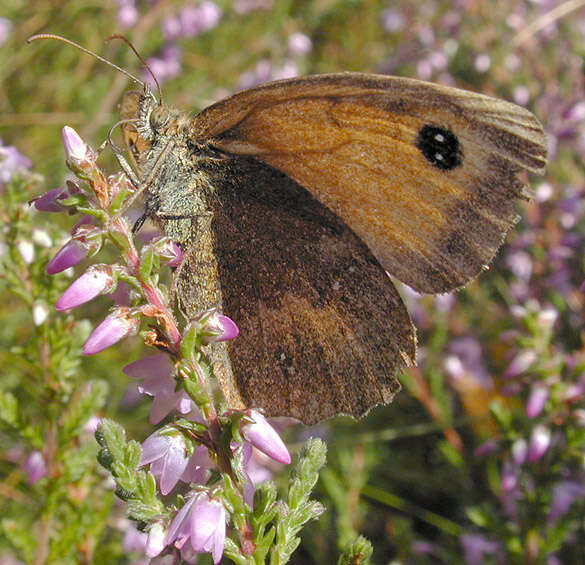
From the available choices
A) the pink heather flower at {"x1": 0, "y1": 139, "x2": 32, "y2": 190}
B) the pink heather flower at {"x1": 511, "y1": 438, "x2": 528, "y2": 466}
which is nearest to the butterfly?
the pink heather flower at {"x1": 0, "y1": 139, "x2": 32, "y2": 190}

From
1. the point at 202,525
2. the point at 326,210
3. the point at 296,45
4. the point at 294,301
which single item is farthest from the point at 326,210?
the point at 296,45

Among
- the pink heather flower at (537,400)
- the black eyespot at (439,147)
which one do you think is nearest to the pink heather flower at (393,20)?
the pink heather flower at (537,400)

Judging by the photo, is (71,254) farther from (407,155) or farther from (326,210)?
(407,155)

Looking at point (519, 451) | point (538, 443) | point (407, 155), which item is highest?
point (407, 155)

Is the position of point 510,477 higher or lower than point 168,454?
lower

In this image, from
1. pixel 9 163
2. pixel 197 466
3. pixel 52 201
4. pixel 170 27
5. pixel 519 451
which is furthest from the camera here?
pixel 170 27

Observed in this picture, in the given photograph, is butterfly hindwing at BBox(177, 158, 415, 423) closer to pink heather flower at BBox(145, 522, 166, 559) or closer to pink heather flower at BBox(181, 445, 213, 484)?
pink heather flower at BBox(181, 445, 213, 484)
